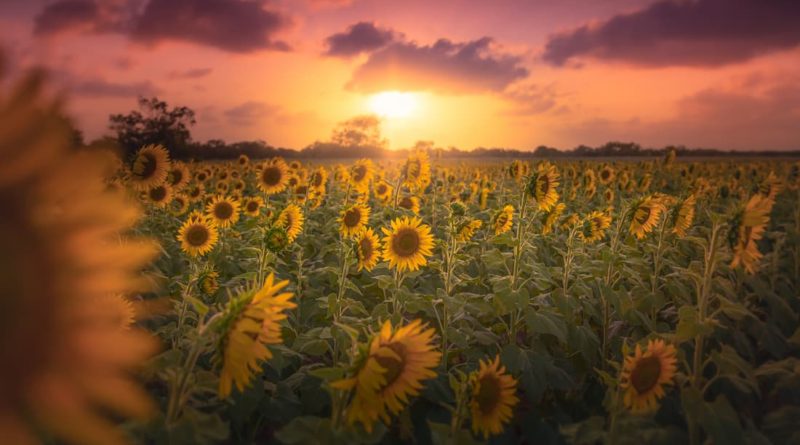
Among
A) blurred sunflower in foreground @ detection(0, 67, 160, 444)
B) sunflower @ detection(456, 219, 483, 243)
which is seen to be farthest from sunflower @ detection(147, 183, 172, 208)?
blurred sunflower in foreground @ detection(0, 67, 160, 444)

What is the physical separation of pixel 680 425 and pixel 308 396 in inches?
84.4

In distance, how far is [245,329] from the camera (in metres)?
1.56

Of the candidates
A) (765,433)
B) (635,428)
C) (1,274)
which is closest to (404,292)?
(635,428)

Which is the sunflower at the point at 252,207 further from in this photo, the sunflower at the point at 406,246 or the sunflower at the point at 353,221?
the sunflower at the point at 406,246

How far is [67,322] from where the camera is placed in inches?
24.9

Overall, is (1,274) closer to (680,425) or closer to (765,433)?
(765,433)

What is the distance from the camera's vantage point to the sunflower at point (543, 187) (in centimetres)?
412

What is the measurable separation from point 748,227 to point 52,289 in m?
2.95

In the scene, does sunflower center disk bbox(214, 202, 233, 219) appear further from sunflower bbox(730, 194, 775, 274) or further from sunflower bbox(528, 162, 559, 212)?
sunflower bbox(730, 194, 775, 274)

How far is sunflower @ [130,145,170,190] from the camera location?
5.13m

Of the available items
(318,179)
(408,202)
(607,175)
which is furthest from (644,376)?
(607,175)

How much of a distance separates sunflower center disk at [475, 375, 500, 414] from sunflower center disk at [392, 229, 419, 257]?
181 cm

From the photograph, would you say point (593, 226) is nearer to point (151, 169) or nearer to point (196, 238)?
point (196, 238)

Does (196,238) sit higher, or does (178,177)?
(178,177)
